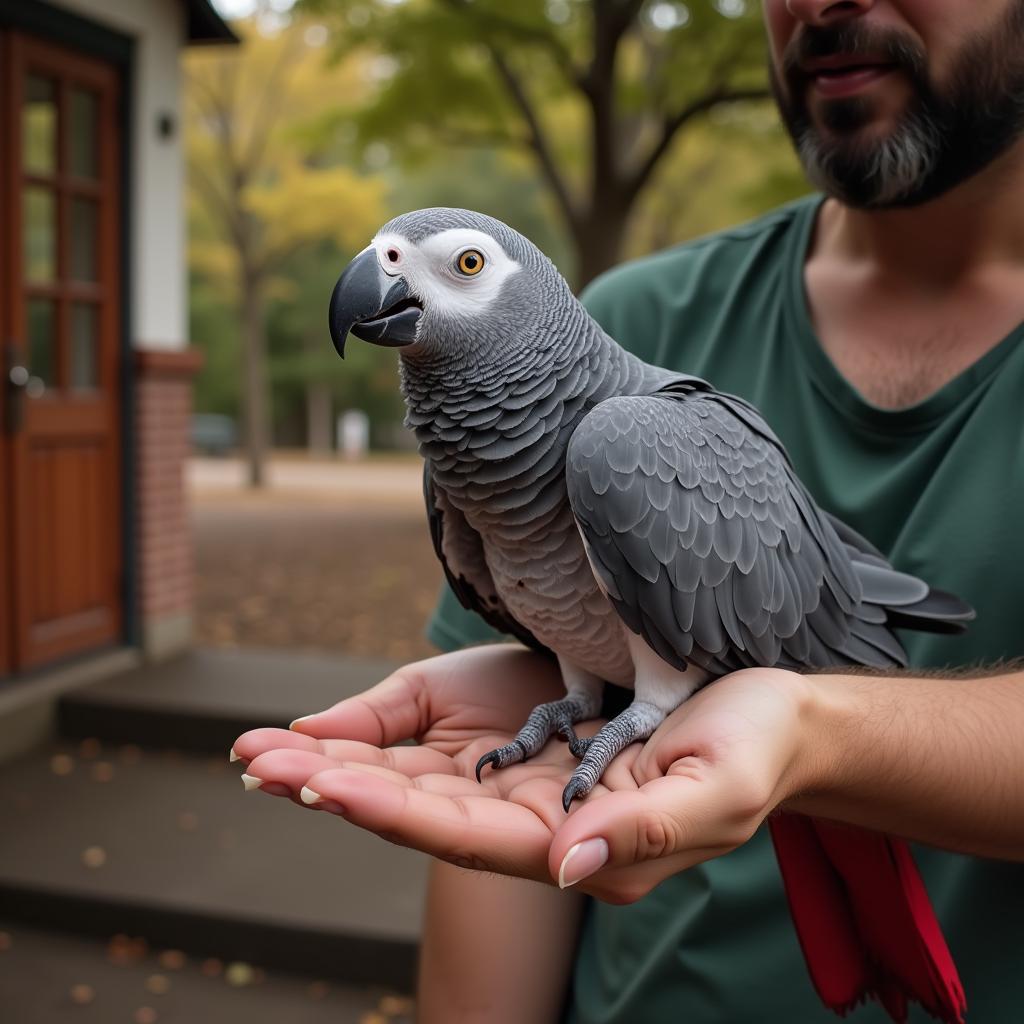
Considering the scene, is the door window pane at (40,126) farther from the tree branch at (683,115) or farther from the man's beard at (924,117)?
the tree branch at (683,115)

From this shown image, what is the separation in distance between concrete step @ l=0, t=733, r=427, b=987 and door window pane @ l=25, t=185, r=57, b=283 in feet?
5.67

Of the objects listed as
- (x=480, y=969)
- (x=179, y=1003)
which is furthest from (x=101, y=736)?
(x=480, y=969)

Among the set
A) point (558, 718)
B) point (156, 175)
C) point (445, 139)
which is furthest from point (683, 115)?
point (558, 718)

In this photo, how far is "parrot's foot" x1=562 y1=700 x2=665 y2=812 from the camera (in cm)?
87

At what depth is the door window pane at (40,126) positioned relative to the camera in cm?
358

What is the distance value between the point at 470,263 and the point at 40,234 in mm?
3341

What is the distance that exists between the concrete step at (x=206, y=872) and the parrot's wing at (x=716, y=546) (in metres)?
1.94

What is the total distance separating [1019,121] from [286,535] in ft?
23.3

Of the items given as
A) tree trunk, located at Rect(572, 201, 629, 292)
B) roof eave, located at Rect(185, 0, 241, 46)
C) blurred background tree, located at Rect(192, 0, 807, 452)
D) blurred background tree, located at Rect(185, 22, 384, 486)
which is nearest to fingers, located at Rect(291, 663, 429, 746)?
blurred background tree, located at Rect(192, 0, 807, 452)

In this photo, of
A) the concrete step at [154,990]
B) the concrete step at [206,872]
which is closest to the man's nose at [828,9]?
the concrete step at [206,872]

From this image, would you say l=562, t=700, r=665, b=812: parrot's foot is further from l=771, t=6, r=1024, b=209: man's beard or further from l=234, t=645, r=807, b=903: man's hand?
l=771, t=6, r=1024, b=209: man's beard

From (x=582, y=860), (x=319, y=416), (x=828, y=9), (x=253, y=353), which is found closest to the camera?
(x=582, y=860)

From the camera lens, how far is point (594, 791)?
89cm

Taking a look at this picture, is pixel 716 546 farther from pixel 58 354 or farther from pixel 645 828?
pixel 58 354
